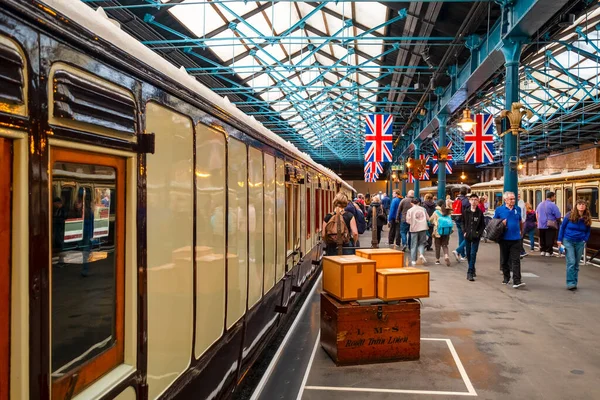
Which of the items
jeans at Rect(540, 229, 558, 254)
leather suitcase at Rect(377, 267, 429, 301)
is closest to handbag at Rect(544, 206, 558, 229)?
jeans at Rect(540, 229, 558, 254)

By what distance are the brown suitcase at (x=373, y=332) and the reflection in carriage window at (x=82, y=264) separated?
123 inches

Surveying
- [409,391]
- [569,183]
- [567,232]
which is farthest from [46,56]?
[569,183]

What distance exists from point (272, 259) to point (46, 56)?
411 cm

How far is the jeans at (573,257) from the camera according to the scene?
8.50 meters

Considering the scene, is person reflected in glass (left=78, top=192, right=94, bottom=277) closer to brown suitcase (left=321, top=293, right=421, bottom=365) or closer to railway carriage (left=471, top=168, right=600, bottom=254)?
brown suitcase (left=321, top=293, right=421, bottom=365)

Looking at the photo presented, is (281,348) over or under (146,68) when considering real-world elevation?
under

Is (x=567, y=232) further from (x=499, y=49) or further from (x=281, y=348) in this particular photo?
(x=281, y=348)

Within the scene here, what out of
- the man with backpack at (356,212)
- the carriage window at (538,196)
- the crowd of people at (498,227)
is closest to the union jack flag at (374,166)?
the crowd of people at (498,227)

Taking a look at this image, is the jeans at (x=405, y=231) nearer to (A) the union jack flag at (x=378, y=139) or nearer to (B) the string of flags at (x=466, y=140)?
(B) the string of flags at (x=466, y=140)

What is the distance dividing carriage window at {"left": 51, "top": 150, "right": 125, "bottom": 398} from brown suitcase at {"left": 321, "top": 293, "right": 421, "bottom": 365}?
3.04 m

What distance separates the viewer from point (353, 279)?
485 centimetres

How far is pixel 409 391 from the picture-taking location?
4.26 m

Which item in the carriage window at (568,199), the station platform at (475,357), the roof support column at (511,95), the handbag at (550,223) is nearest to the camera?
the station platform at (475,357)

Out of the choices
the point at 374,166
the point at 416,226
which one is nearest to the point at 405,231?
the point at 416,226
